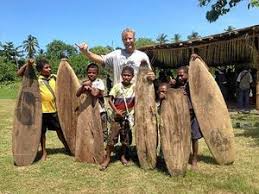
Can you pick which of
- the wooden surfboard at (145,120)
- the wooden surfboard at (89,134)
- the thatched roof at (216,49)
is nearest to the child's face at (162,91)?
the wooden surfboard at (145,120)

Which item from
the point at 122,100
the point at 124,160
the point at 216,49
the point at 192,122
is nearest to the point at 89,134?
the point at 124,160

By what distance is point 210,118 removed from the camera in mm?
6688

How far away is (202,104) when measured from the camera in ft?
21.9

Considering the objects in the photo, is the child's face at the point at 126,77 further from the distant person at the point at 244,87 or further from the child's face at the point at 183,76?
the distant person at the point at 244,87

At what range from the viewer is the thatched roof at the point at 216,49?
48.2ft

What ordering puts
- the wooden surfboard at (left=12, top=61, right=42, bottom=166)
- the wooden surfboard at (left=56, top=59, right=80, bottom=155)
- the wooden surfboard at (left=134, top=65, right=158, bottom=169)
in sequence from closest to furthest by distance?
the wooden surfboard at (left=134, top=65, right=158, bottom=169) → the wooden surfboard at (left=12, top=61, right=42, bottom=166) → the wooden surfboard at (left=56, top=59, right=80, bottom=155)

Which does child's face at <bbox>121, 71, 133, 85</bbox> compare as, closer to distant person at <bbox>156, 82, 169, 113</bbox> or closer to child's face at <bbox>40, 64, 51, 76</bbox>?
distant person at <bbox>156, 82, 169, 113</bbox>

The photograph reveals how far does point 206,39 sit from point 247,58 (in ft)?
9.45

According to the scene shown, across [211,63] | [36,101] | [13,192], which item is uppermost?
[211,63]

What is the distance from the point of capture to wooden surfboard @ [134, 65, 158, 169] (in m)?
6.54

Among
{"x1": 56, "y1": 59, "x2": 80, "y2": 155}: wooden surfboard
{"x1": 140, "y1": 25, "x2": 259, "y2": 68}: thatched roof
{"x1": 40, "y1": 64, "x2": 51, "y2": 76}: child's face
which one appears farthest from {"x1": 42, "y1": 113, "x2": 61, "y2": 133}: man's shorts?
{"x1": 140, "y1": 25, "x2": 259, "y2": 68}: thatched roof

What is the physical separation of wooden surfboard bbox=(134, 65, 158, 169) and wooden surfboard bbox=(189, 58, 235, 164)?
2.06 ft

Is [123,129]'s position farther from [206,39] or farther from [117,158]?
[206,39]

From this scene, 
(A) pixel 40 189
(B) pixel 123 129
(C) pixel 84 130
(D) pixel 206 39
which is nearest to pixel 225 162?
(B) pixel 123 129
